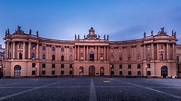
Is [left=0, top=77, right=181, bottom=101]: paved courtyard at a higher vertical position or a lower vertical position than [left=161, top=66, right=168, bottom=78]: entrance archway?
higher

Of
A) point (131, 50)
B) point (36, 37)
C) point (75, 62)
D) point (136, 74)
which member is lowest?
point (136, 74)

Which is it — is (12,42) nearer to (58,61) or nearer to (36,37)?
(36,37)

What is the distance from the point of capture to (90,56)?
8888cm

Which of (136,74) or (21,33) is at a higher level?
(21,33)

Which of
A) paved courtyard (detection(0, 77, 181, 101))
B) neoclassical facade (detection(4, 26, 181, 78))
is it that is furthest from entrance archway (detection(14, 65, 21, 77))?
paved courtyard (detection(0, 77, 181, 101))

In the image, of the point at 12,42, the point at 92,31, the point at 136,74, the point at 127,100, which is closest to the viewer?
the point at 127,100

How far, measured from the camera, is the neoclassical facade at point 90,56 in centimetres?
7381

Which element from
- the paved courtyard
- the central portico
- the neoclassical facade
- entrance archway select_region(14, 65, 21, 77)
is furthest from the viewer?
the central portico

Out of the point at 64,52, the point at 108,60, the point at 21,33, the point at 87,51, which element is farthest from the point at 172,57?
the point at 21,33

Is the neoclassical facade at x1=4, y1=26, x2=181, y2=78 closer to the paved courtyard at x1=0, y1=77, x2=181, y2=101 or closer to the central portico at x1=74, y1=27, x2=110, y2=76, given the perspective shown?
the central portico at x1=74, y1=27, x2=110, y2=76

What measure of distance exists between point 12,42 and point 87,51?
3326cm

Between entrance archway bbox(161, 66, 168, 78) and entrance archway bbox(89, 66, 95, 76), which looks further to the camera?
entrance archway bbox(89, 66, 95, 76)

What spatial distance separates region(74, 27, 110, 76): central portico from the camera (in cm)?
8638

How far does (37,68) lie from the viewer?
76.8 metres
